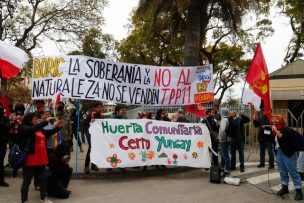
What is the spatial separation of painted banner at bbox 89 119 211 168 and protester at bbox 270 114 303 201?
8.82 ft

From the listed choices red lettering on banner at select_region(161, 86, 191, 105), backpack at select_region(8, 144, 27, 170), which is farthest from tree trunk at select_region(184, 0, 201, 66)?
backpack at select_region(8, 144, 27, 170)

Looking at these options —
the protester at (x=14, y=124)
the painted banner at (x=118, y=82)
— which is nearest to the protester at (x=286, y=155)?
the painted banner at (x=118, y=82)

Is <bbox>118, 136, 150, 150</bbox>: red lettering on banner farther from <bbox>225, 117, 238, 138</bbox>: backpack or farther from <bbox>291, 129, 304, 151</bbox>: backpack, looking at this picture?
<bbox>291, 129, 304, 151</bbox>: backpack

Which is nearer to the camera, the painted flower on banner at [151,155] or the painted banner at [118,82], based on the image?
the painted banner at [118,82]

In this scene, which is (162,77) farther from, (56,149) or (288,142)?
(288,142)

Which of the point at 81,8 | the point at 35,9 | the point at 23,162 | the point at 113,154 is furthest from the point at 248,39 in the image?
the point at 23,162

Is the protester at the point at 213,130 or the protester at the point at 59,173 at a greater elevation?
the protester at the point at 213,130

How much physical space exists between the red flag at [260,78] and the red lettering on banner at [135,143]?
284 cm

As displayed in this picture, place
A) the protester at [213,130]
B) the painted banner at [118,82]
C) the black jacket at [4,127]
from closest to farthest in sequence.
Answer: the black jacket at [4,127] → the painted banner at [118,82] → the protester at [213,130]

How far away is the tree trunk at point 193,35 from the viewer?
13398 mm

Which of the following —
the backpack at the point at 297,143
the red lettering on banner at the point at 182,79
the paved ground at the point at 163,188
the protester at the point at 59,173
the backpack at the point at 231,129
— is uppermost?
the red lettering on banner at the point at 182,79

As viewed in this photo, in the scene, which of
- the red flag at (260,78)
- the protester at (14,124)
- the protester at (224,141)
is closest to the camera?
the red flag at (260,78)

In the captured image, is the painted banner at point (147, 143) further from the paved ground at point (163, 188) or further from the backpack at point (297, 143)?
the backpack at point (297, 143)

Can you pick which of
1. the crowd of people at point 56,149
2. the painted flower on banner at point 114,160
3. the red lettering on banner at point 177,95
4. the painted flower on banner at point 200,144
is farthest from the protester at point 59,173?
the painted flower on banner at point 200,144
